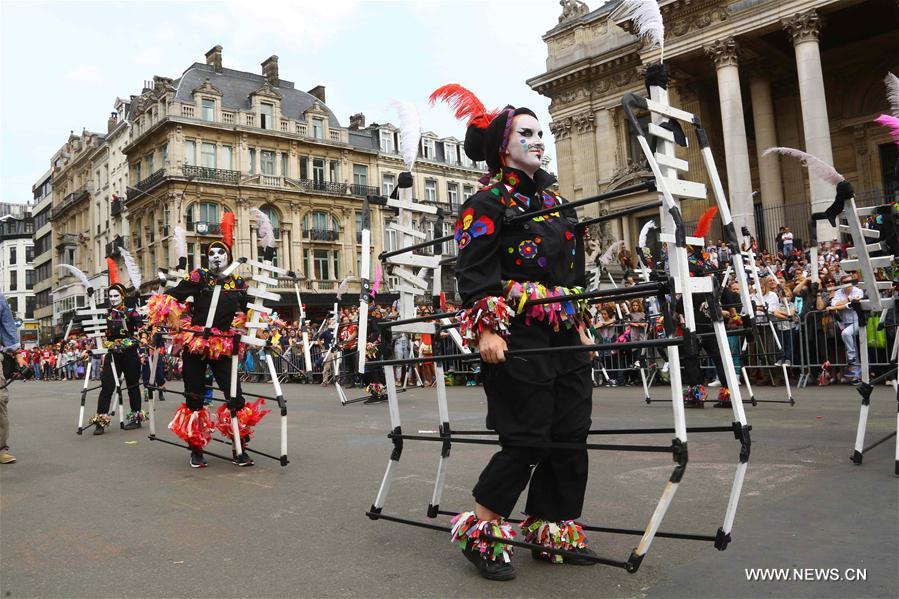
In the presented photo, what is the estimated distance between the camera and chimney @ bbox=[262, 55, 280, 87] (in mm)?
57594

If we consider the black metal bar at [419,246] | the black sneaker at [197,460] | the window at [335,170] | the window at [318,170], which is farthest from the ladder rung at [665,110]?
the window at [335,170]

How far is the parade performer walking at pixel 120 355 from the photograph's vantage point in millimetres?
11266

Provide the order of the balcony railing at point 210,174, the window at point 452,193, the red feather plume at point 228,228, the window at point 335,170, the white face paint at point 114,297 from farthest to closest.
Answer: the window at point 452,193 → the window at point 335,170 → the balcony railing at point 210,174 → the white face paint at point 114,297 → the red feather plume at point 228,228

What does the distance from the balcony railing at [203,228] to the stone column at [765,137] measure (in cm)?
3444

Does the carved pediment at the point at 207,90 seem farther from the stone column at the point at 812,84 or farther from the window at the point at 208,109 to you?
the stone column at the point at 812,84

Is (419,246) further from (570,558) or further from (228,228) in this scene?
(228,228)

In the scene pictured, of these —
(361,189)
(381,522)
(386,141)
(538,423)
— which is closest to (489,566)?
(538,423)

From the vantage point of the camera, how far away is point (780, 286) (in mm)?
14203

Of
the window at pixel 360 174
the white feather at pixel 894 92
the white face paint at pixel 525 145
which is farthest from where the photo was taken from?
the window at pixel 360 174

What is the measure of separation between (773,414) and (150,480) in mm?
7519

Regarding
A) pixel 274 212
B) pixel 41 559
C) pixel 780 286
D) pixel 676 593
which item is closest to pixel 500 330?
pixel 676 593

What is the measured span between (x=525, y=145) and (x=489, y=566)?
220cm

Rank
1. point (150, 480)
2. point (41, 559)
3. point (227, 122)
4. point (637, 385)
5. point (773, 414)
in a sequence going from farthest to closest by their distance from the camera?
point (227, 122) → point (637, 385) → point (773, 414) → point (150, 480) → point (41, 559)

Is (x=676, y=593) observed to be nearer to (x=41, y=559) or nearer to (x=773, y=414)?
(x=41, y=559)
